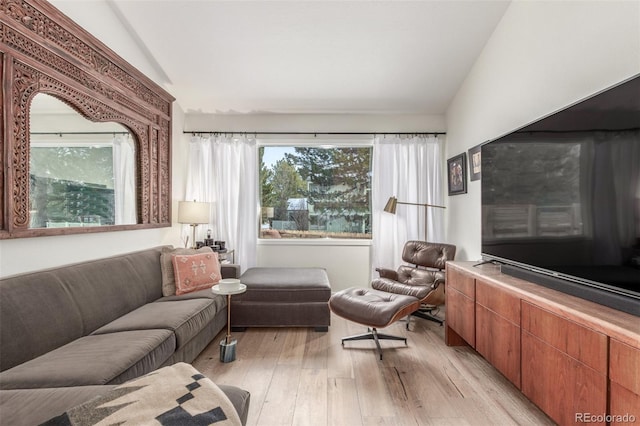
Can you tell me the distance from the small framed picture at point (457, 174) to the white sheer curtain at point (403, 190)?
0.59ft

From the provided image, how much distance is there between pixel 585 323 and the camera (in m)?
1.30

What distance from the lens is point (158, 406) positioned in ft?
3.14

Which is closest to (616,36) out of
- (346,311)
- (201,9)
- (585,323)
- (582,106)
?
(582,106)

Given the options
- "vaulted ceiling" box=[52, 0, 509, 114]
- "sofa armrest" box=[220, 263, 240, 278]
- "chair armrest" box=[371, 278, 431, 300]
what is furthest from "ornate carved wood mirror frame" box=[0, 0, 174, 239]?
"chair armrest" box=[371, 278, 431, 300]

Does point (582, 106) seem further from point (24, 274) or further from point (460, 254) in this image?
point (24, 274)

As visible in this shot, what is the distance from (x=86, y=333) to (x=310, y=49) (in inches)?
118

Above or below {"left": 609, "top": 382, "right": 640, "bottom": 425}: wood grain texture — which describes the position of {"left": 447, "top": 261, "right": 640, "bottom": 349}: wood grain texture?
above

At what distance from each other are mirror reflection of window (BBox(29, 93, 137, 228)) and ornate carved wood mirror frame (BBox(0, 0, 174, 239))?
0.07m

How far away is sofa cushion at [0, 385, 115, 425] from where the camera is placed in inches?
41.3

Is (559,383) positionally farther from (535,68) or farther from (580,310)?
(535,68)

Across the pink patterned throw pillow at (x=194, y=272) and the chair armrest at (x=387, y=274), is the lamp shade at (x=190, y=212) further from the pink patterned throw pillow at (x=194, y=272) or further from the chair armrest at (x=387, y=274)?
the chair armrest at (x=387, y=274)

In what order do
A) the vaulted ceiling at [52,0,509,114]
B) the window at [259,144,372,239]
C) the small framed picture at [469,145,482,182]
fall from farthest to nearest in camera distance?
the window at [259,144,372,239] < the small framed picture at [469,145,482,182] < the vaulted ceiling at [52,0,509,114]

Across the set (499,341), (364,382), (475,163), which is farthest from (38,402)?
(475,163)

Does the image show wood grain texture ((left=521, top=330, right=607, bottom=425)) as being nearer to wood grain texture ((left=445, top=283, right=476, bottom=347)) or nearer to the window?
wood grain texture ((left=445, top=283, right=476, bottom=347))
